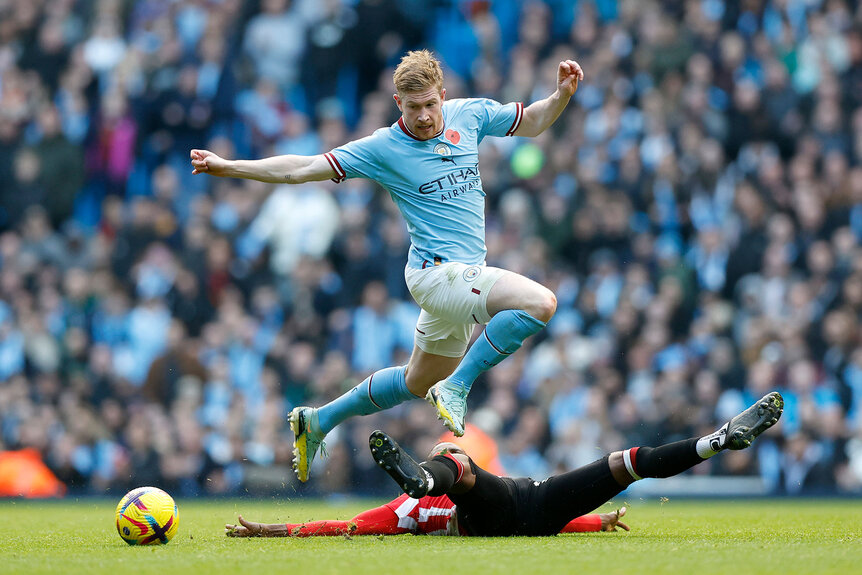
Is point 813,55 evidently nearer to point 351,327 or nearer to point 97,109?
point 351,327

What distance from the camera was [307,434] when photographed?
27.5 ft

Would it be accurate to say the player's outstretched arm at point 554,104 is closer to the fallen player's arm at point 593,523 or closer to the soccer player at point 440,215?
the soccer player at point 440,215

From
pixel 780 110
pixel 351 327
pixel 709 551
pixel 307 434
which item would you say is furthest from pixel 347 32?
pixel 709 551

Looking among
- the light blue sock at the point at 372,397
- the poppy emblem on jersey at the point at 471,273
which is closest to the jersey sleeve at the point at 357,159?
the poppy emblem on jersey at the point at 471,273

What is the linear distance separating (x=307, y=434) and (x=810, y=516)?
4075mm

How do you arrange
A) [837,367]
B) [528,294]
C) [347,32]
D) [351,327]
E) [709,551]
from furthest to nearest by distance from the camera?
1. [347,32]
2. [351,327]
3. [837,367]
4. [528,294]
5. [709,551]

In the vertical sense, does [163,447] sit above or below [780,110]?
below

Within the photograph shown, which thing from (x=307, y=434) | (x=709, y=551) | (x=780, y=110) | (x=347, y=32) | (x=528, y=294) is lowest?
(x=709, y=551)

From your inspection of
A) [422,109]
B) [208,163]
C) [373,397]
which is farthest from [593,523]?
[208,163]

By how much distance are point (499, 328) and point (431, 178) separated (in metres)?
1.12

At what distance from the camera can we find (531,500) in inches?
278

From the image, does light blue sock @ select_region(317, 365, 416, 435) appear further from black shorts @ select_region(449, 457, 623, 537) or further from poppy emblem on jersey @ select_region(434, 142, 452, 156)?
poppy emblem on jersey @ select_region(434, 142, 452, 156)

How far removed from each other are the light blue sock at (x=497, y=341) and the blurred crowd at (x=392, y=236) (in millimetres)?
4966

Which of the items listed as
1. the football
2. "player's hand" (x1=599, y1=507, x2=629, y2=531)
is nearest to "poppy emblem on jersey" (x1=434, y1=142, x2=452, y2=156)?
"player's hand" (x1=599, y1=507, x2=629, y2=531)
